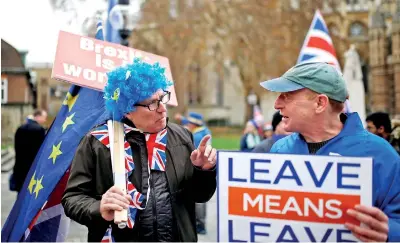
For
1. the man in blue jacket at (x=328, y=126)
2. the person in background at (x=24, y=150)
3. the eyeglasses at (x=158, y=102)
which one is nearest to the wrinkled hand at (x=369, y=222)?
the man in blue jacket at (x=328, y=126)

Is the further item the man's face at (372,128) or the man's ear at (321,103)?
the man's face at (372,128)

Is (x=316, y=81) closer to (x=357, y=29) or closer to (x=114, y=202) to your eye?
(x=114, y=202)

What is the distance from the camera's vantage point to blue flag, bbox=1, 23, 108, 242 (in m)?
4.60

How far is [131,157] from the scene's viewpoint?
3271 millimetres

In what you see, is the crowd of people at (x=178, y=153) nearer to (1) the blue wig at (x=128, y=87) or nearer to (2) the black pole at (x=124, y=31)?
(1) the blue wig at (x=128, y=87)

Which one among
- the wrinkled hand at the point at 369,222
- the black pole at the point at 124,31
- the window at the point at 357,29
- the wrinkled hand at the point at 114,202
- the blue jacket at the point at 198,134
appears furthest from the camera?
the window at the point at 357,29

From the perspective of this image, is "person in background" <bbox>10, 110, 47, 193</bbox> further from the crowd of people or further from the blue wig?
the blue wig

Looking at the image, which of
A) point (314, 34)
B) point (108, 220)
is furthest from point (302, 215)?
point (314, 34)

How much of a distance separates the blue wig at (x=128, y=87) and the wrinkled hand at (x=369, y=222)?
1366mm

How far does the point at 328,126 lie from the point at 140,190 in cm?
104

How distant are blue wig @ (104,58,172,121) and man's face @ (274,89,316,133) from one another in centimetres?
78

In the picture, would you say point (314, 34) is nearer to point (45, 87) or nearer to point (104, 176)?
point (104, 176)

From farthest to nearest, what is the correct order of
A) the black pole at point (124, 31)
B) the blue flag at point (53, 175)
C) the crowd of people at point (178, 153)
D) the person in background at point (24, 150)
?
the black pole at point (124, 31)
the person in background at point (24, 150)
the blue flag at point (53, 175)
the crowd of people at point (178, 153)

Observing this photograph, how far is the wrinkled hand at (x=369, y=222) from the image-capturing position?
2346mm
